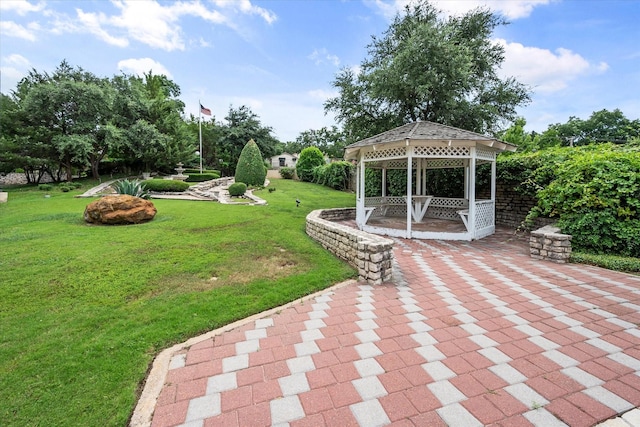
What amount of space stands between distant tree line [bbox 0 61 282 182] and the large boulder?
13.0 meters

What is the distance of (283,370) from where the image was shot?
7.94 feet

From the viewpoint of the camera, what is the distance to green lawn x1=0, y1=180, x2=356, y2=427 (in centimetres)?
218

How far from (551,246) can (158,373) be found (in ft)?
21.9

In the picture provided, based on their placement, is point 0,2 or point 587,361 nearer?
point 587,361

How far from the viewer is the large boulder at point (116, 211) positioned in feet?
26.1

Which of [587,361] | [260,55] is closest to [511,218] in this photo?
[587,361]

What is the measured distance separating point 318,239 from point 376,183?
7589mm

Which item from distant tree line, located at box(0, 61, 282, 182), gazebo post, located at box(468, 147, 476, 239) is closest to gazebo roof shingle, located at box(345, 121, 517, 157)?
gazebo post, located at box(468, 147, 476, 239)

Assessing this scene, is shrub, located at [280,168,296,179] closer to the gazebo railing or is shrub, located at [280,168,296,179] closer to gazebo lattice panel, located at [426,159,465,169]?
the gazebo railing

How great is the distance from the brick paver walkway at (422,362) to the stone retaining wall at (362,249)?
1.12ft

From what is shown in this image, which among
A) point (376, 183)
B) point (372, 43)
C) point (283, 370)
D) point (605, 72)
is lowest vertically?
point (283, 370)

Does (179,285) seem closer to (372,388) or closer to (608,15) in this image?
(372,388)

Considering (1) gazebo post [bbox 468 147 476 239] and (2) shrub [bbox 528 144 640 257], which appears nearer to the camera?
(2) shrub [bbox 528 144 640 257]

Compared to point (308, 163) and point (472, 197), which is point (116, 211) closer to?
point (472, 197)
